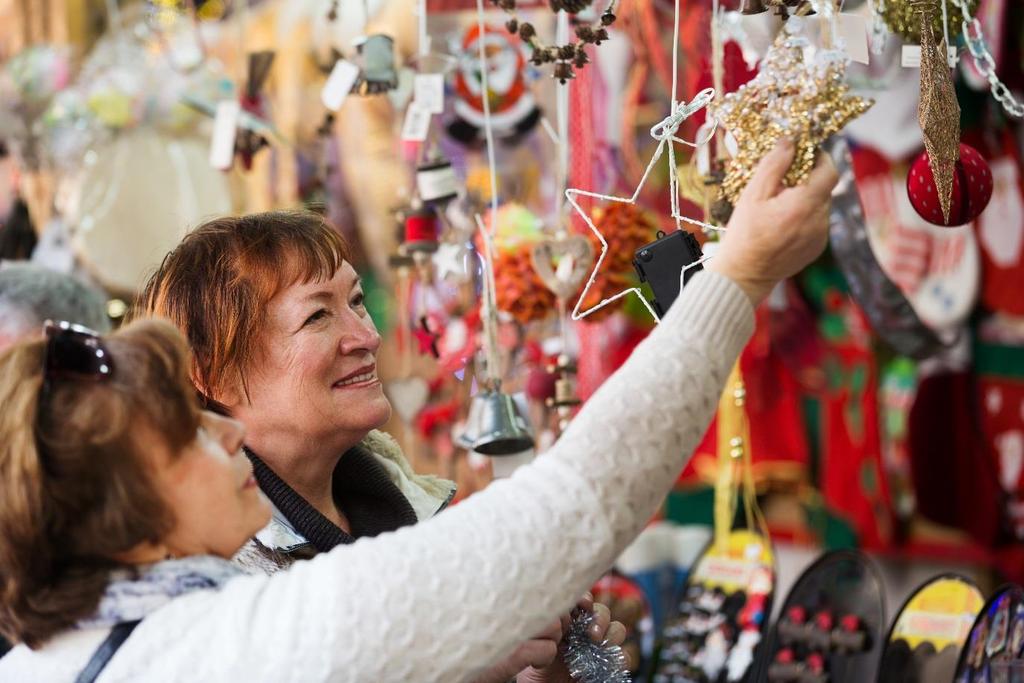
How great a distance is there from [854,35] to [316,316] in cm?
63

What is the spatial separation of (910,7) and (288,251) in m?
0.70

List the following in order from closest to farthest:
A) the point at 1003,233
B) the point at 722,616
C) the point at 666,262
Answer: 1. the point at 666,262
2. the point at 722,616
3. the point at 1003,233

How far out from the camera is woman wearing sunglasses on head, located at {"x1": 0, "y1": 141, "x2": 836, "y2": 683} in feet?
3.18

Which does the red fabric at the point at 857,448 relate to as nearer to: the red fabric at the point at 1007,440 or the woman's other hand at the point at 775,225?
the red fabric at the point at 1007,440

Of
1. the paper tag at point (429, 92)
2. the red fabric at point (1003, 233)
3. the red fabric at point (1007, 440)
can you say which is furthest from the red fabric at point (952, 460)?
the paper tag at point (429, 92)

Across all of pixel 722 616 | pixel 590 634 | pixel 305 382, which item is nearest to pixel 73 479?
pixel 305 382

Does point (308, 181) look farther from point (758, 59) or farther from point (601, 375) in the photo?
point (758, 59)

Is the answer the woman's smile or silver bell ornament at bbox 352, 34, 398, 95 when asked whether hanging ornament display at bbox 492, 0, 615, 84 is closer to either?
the woman's smile

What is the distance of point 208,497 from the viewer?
108cm

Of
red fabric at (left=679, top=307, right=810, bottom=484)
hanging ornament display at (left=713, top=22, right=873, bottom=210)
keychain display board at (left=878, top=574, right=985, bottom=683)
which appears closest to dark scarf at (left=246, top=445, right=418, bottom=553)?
hanging ornament display at (left=713, top=22, right=873, bottom=210)

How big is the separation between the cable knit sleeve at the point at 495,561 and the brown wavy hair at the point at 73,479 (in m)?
0.08

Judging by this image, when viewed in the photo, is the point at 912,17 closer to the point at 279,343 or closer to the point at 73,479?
the point at 279,343

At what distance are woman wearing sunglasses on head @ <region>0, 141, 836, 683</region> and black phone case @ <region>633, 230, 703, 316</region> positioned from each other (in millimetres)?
146

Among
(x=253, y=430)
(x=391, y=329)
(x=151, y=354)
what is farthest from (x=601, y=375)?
(x=151, y=354)
